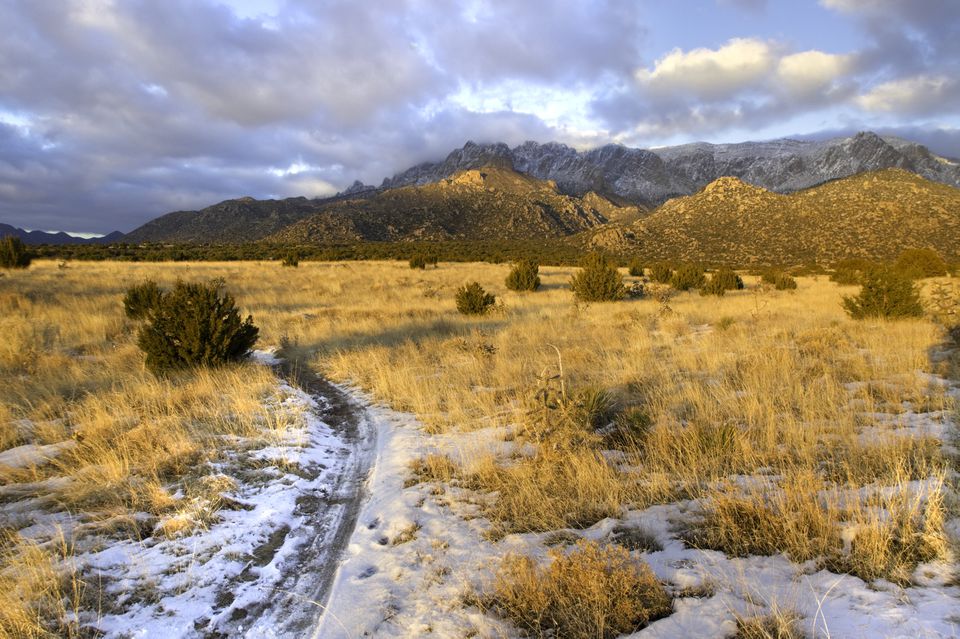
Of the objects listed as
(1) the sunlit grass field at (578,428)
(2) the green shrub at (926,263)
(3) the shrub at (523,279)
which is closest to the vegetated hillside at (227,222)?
(3) the shrub at (523,279)

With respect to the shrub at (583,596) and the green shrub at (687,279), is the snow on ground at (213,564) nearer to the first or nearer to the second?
the shrub at (583,596)

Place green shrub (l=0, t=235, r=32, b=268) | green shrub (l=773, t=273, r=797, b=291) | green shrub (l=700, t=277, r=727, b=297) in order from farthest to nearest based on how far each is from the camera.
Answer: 1. green shrub (l=0, t=235, r=32, b=268)
2. green shrub (l=773, t=273, r=797, b=291)
3. green shrub (l=700, t=277, r=727, b=297)

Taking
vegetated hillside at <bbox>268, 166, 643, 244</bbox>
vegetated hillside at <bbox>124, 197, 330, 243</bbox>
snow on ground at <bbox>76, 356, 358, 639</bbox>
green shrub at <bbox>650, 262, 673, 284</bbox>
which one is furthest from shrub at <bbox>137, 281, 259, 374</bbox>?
vegetated hillside at <bbox>124, 197, 330, 243</bbox>

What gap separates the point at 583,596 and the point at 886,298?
14.1m

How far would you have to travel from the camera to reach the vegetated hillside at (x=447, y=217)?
8444 cm

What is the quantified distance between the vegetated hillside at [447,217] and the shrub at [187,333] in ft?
232

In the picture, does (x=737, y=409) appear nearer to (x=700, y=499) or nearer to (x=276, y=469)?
(x=700, y=499)

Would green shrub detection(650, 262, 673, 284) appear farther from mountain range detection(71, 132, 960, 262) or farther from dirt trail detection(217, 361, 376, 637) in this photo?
mountain range detection(71, 132, 960, 262)

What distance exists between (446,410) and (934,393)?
19.9 feet

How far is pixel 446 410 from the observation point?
6418mm

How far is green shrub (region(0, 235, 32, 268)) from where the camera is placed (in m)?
22.9

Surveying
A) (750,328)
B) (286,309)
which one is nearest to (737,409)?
(750,328)

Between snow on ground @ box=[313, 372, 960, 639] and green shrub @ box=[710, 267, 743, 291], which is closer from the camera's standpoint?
snow on ground @ box=[313, 372, 960, 639]

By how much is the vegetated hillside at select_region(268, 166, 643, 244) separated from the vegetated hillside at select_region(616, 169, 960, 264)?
28.6m
